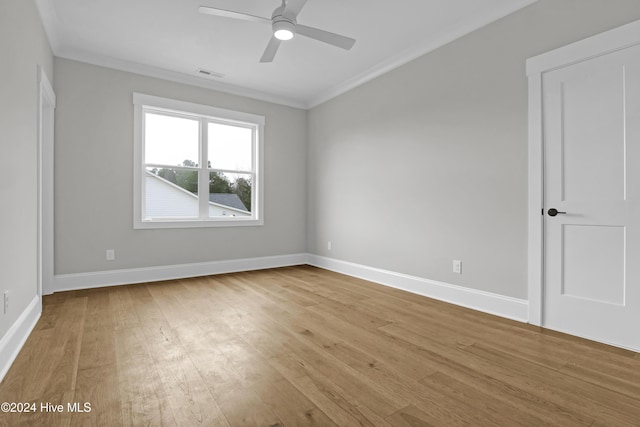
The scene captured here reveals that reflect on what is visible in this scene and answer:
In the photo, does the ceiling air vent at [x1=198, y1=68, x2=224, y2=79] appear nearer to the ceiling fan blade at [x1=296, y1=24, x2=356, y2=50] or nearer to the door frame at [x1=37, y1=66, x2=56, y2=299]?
the door frame at [x1=37, y1=66, x2=56, y2=299]

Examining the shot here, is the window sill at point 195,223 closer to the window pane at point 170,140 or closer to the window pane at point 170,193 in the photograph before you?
the window pane at point 170,193

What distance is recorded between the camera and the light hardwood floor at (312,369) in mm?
1493

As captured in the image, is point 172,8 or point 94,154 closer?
point 172,8

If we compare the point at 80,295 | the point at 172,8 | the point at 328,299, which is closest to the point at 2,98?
the point at 172,8

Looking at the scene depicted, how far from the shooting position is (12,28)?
6.84ft

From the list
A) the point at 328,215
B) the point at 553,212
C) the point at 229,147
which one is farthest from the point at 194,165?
the point at 553,212

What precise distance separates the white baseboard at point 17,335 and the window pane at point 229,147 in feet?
8.80

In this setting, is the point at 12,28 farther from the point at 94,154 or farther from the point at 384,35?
the point at 384,35

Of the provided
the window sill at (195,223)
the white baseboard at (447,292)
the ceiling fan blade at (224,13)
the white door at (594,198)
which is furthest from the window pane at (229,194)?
the white door at (594,198)

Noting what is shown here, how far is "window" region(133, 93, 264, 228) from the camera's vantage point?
13.8ft

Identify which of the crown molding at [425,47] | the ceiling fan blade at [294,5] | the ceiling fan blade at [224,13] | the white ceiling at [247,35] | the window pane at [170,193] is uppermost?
the white ceiling at [247,35]

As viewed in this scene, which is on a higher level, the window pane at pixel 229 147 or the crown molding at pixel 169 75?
the crown molding at pixel 169 75

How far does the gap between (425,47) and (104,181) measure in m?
3.98

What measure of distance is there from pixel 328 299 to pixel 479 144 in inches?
82.9
